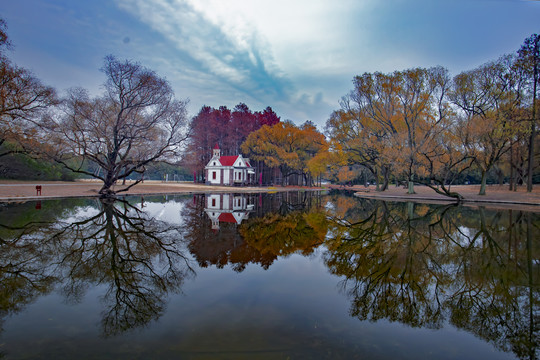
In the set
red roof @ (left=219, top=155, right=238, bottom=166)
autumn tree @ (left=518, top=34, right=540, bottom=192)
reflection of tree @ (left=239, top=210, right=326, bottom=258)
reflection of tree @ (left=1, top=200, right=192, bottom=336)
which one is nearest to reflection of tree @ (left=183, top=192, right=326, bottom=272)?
reflection of tree @ (left=239, top=210, right=326, bottom=258)

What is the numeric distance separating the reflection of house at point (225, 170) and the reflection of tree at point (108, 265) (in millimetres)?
46141

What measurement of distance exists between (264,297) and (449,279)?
14.5ft

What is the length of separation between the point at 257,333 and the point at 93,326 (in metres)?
2.57

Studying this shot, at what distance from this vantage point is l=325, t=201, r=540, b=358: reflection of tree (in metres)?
4.85

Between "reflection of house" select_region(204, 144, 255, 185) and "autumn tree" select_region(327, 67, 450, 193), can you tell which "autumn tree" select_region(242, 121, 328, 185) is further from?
"autumn tree" select_region(327, 67, 450, 193)

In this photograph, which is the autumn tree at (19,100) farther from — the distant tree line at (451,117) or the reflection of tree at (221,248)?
the distant tree line at (451,117)

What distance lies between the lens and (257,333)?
14.4 ft

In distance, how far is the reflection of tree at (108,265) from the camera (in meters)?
5.29

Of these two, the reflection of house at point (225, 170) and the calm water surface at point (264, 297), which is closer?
the calm water surface at point (264, 297)

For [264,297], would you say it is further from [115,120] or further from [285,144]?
[285,144]

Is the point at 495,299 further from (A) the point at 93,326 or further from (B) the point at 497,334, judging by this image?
(A) the point at 93,326

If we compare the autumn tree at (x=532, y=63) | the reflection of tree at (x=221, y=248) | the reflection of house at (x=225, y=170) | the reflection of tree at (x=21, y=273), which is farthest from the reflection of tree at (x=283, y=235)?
the reflection of house at (x=225, y=170)

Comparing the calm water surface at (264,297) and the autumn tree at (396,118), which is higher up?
the autumn tree at (396,118)

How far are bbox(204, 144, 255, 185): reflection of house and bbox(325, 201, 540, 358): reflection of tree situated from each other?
47.6 metres
